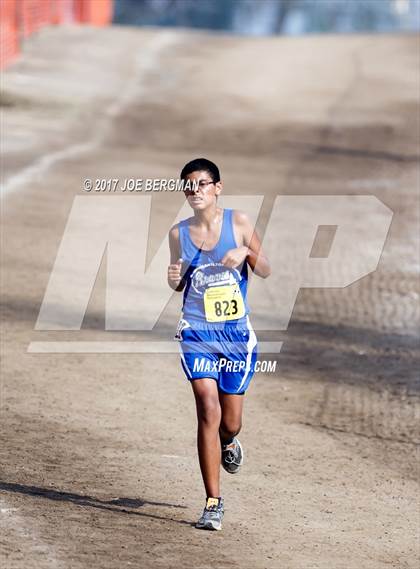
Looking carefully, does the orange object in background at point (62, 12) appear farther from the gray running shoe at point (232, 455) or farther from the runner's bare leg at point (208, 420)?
the runner's bare leg at point (208, 420)

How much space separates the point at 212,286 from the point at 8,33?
2569 cm

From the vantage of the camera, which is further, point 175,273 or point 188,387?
point 188,387

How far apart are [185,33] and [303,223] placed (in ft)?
71.9

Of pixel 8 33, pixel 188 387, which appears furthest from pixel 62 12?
pixel 188 387

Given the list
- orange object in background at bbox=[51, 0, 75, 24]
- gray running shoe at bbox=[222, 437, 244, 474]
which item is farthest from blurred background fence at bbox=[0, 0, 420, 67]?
gray running shoe at bbox=[222, 437, 244, 474]

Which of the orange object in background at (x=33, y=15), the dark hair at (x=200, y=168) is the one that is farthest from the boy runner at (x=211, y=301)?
the orange object in background at (x=33, y=15)

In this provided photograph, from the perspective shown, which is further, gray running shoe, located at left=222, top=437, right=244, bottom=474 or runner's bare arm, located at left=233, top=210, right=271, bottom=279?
gray running shoe, located at left=222, top=437, right=244, bottom=474

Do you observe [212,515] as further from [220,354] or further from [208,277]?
[208,277]

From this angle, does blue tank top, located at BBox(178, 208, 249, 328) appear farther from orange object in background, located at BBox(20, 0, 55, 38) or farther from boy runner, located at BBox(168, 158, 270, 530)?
orange object in background, located at BBox(20, 0, 55, 38)

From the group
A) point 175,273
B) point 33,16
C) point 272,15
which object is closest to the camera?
point 175,273

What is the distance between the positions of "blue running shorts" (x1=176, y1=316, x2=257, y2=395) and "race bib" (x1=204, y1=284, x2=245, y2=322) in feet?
0.28

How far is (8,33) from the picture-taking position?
32.2 meters

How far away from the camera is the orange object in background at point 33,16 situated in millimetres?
31797

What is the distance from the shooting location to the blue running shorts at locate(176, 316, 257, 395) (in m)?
7.76
